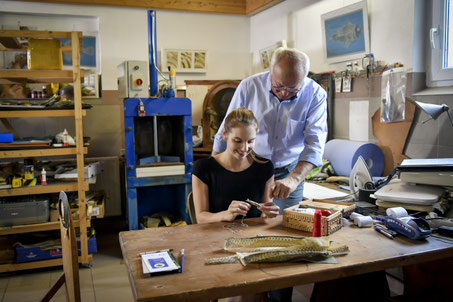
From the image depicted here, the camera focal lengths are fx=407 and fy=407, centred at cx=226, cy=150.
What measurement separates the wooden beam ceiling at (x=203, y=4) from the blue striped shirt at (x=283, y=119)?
2.64m

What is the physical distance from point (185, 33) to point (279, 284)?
472cm

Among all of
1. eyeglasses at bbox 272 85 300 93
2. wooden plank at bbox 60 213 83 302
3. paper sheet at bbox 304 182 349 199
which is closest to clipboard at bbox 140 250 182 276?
wooden plank at bbox 60 213 83 302

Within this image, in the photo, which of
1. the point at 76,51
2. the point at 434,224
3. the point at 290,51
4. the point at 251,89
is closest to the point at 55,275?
the point at 76,51

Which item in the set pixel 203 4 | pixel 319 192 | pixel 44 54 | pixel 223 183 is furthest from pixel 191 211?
pixel 203 4

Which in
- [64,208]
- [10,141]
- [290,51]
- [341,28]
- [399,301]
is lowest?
[399,301]

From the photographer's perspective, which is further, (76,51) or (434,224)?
(76,51)

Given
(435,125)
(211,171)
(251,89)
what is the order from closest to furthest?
1. (211,171)
2. (251,89)
3. (435,125)

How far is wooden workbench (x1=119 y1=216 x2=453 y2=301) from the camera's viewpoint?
1314mm

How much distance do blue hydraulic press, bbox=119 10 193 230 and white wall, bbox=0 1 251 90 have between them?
1.35 metres

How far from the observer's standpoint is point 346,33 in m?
3.85

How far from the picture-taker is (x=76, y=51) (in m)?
3.42

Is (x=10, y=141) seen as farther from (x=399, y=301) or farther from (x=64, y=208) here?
(x=399, y=301)

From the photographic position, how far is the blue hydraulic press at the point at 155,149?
12.5 ft

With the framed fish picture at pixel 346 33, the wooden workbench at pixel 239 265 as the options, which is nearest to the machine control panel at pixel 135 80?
the framed fish picture at pixel 346 33
